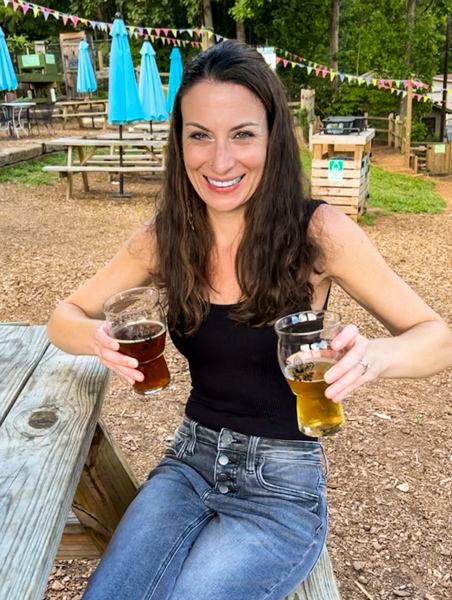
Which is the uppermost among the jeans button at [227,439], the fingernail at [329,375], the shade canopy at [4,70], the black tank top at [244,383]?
the shade canopy at [4,70]

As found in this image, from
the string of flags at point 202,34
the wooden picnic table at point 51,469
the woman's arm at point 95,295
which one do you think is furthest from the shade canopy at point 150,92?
the wooden picnic table at point 51,469

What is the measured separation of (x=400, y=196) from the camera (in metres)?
10.1

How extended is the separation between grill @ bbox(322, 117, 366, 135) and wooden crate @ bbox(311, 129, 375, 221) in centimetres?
13

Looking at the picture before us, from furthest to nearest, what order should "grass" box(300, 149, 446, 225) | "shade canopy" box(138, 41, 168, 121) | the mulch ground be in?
"shade canopy" box(138, 41, 168, 121)
"grass" box(300, 149, 446, 225)
the mulch ground

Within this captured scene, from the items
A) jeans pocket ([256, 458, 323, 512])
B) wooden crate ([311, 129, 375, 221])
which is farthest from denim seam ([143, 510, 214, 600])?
wooden crate ([311, 129, 375, 221])

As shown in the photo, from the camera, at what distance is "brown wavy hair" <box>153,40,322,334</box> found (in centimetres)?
166

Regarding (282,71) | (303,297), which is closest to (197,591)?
(303,297)

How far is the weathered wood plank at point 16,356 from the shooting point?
153cm

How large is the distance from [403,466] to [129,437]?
1.40 metres

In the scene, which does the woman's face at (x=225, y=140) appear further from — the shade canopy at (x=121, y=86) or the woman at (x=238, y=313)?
the shade canopy at (x=121, y=86)

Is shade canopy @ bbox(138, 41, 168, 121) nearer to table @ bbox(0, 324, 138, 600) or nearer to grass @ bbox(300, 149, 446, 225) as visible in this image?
grass @ bbox(300, 149, 446, 225)

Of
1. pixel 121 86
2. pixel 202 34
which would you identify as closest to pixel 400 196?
pixel 121 86

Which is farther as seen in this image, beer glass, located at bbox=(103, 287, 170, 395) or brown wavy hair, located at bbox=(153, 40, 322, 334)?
brown wavy hair, located at bbox=(153, 40, 322, 334)

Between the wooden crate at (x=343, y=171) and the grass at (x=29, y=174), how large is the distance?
4.69 metres
